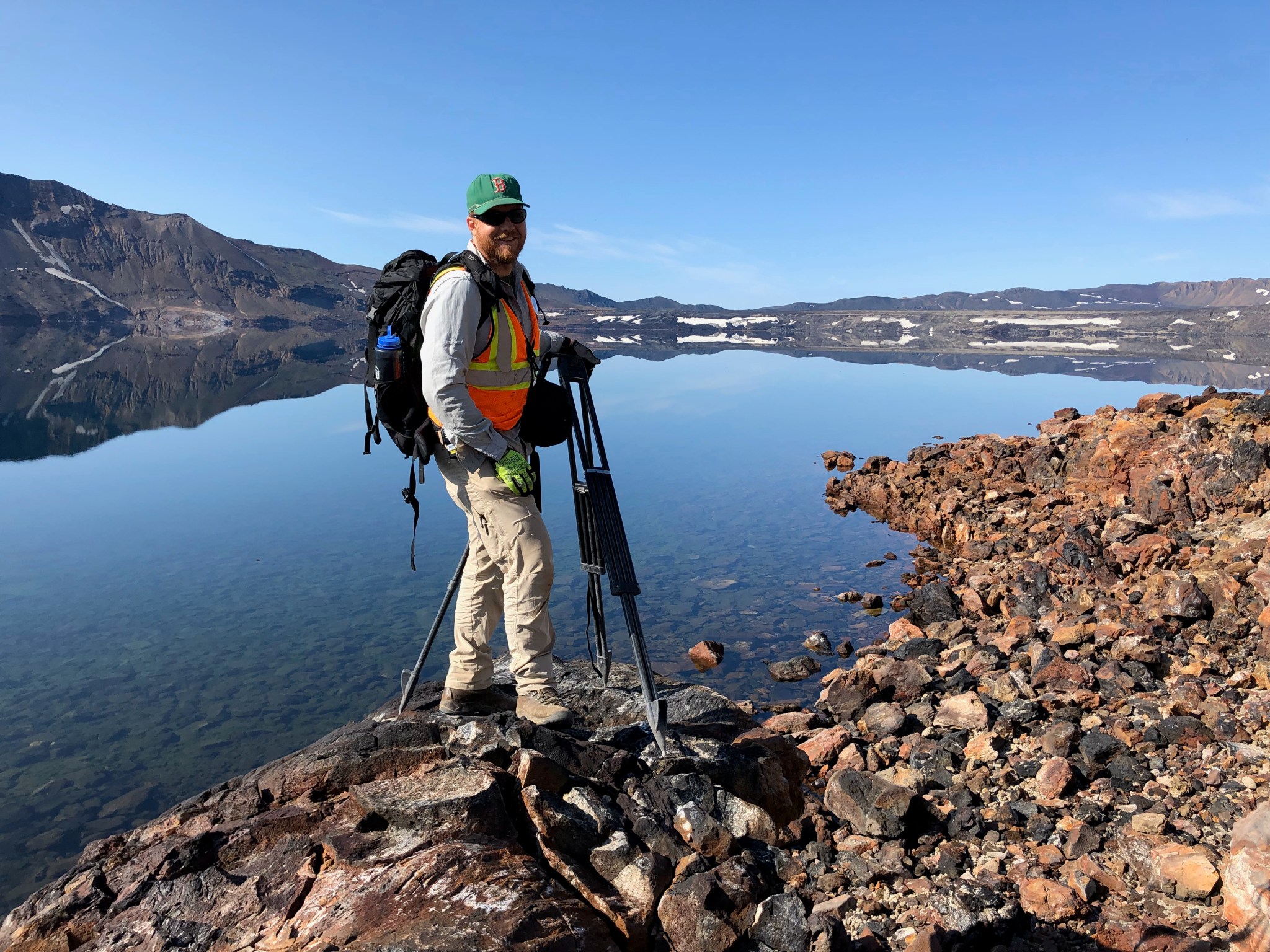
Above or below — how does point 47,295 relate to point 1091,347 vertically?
above

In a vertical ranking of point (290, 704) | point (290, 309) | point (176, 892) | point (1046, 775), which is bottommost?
point (290, 704)

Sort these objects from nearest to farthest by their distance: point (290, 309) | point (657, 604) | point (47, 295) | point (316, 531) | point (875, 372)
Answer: point (657, 604) → point (316, 531) → point (875, 372) → point (47, 295) → point (290, 309)

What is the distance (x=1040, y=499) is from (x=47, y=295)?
17073cm

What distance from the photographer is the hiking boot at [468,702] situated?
4.94 metres

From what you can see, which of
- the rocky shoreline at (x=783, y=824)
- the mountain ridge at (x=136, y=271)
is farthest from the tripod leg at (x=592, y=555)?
the mountain ridge at (x=136, y=271)

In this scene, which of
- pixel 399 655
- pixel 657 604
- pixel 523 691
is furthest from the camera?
pixel 657 604

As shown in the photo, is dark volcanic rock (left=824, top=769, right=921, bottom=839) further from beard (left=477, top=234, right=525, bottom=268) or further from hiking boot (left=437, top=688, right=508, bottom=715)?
beard (left=477, top=234, right=525, bottom=268)

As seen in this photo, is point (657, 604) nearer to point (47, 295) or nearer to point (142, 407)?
point (142, 407)

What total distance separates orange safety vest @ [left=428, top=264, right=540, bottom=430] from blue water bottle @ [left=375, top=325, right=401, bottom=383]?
0.89 feet

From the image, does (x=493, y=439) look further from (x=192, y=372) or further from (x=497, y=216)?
(x=192, y=372)

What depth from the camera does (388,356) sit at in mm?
4195

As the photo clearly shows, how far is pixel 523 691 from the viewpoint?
15.4ft

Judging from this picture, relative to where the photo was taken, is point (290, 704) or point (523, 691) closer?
point (523, 691)

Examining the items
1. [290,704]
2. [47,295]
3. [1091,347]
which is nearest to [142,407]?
[290,704]
